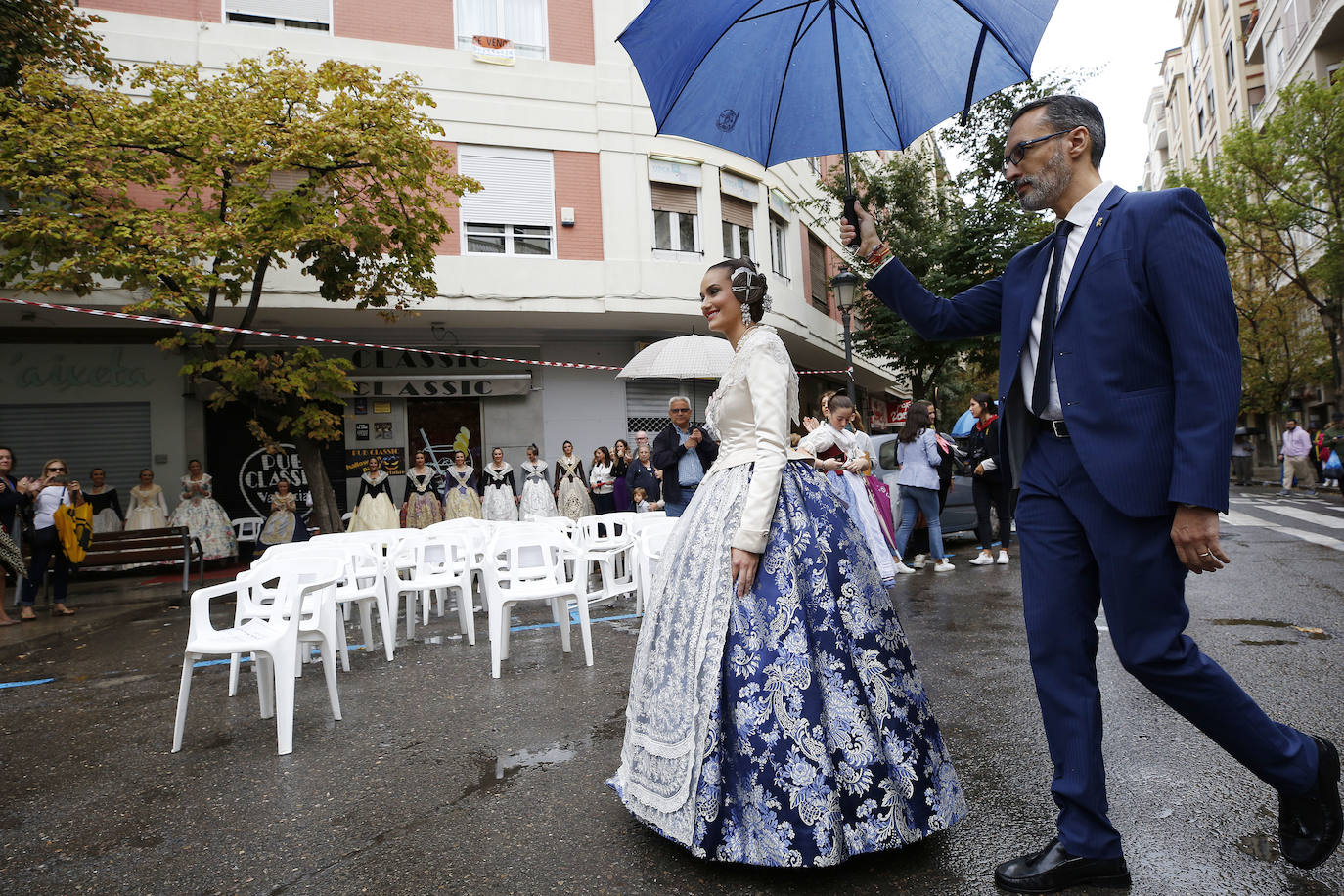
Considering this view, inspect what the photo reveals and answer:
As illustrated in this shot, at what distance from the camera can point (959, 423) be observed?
35.2 feet

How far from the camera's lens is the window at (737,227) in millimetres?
17578

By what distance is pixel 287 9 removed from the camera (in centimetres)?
1470

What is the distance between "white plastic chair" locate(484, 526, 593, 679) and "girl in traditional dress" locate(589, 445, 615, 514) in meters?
Result: 6.54

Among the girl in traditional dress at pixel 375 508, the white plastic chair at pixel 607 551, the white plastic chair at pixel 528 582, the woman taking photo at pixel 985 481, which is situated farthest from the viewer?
the girl in traditional dress at pixel 375 508

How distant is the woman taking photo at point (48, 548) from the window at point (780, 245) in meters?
13.8

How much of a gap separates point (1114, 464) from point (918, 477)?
7.13m

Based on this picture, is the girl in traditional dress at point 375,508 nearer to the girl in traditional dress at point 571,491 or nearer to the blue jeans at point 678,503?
the girl in traditional dress at point 571,491

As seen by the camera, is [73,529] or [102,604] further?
[102,604]

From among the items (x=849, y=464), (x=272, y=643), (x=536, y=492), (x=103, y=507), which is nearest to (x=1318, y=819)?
(x=272, y=643)

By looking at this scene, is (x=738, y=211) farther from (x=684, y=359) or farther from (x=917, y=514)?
(x=917, y=514)

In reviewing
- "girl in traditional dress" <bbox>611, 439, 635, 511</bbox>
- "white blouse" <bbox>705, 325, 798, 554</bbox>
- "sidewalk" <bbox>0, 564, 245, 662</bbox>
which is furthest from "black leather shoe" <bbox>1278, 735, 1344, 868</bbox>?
"girl in traditional dress" <bbox>611, 439, 635, 511</bbox>

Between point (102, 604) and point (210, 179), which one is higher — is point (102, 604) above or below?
below

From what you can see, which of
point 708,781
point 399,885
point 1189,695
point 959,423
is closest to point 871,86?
point 1189,695

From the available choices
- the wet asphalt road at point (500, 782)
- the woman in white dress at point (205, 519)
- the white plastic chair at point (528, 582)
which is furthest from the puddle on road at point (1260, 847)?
the woman in white dress at point (205, 519)
